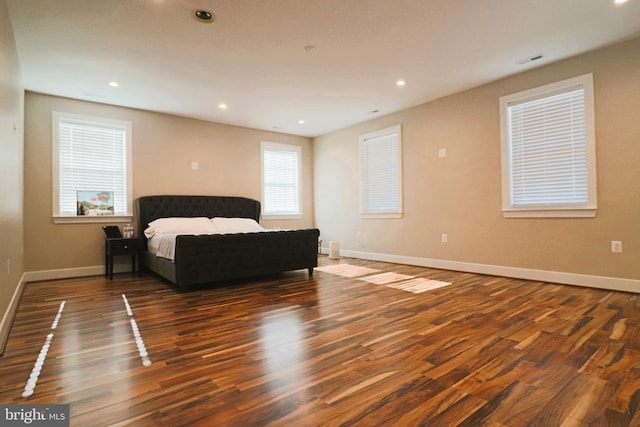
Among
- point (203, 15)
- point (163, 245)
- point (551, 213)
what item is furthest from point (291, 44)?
point (551, 213)

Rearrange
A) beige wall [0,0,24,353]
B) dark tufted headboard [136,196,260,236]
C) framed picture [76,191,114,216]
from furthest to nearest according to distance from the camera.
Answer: dark tufted headboard [136,196,260,236] < framed picture [76,191,114,216] < beige wall [0,0,24,353]

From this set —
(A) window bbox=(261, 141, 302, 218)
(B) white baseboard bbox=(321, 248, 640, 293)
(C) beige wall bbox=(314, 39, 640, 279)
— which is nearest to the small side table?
(A) window bbox=(261, 141, 302, 218)

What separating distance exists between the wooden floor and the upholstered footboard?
0.45 metres

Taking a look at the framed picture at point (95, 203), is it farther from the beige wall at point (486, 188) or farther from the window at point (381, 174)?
the window at point (381, 174)

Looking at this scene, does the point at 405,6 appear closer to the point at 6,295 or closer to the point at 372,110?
the point at 372,110

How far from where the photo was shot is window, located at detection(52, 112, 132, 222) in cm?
477

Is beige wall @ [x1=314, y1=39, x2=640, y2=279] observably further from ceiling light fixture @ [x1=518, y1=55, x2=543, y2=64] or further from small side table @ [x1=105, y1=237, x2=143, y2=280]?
small side table @ [x1=105, y1=237, x2=143, y2=280]

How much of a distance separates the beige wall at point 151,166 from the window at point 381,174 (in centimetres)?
155

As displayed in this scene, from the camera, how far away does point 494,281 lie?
13.6 feet

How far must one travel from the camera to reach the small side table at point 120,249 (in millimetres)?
4684

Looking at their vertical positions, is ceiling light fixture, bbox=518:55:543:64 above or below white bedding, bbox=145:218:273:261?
above

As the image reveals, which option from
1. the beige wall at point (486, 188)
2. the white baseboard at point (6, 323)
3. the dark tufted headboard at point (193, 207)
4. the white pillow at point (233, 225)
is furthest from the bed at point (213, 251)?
the beige wall at point (486, 188)

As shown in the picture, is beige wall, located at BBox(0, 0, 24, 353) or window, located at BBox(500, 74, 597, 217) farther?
window, located at BBox(500, 74, 597, 217)

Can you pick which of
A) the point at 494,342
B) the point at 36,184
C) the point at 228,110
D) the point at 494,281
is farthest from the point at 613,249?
the point at 36,184
